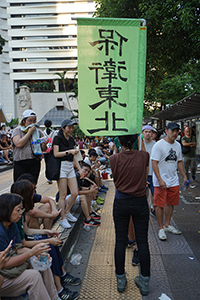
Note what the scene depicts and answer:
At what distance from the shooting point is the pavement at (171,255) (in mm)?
2891

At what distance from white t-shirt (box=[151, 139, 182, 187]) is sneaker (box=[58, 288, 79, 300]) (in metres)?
2.23

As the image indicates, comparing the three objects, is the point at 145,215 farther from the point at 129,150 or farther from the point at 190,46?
the point at 190,46

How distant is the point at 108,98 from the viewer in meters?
3.01

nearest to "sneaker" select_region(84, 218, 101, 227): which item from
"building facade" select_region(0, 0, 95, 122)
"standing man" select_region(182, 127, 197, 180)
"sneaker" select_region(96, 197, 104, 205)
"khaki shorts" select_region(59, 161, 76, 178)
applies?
"khaki shorts" select_region(59, 161, 76, 178)

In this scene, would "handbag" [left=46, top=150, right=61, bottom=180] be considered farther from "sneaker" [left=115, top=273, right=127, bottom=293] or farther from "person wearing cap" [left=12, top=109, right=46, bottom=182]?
"sneaker" [left=115, top=273, right=127, bottom=293]

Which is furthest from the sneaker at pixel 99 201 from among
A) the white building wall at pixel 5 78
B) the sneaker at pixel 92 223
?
the white building wall at pixel 5 78

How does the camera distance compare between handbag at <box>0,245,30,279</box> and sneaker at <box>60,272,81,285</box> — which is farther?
sneaker at <box>60,272,81,285</box>

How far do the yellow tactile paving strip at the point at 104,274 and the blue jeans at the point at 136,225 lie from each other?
0.24 metres

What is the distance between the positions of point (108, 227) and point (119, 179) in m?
2.39

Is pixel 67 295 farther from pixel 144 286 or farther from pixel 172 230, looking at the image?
pixel 172 230

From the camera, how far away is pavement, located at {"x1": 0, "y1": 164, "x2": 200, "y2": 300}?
9.48ft

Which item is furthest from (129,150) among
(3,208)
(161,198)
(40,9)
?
(40,9)

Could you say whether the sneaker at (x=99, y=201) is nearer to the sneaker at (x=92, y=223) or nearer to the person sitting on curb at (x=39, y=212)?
the sneaker at (x=92, y=223)

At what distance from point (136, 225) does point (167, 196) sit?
1619 millimetres
